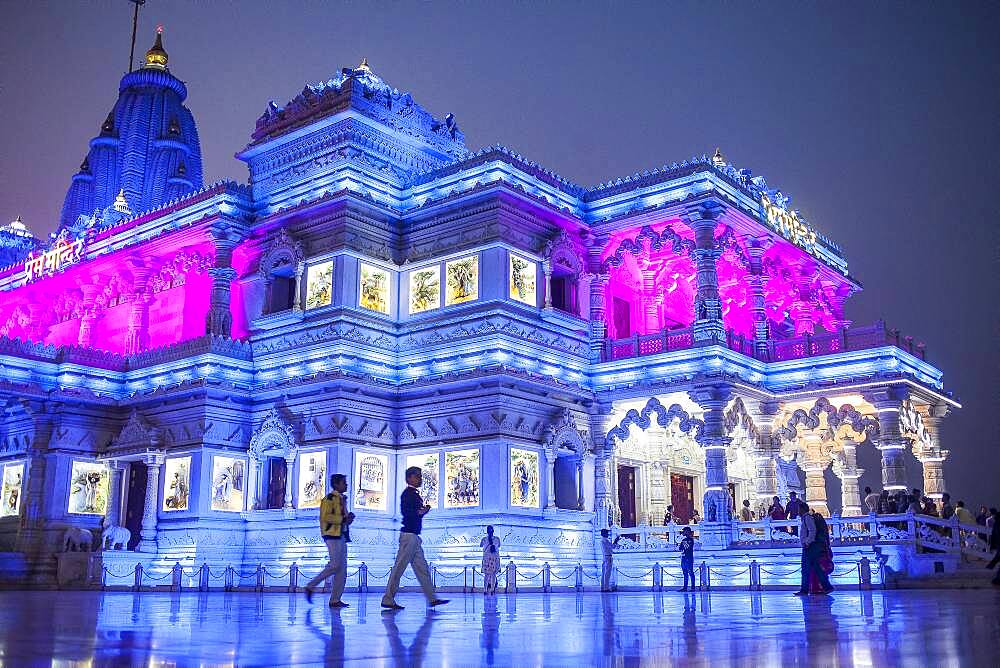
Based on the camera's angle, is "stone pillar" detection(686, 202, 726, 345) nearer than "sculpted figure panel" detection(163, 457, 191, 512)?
Yes

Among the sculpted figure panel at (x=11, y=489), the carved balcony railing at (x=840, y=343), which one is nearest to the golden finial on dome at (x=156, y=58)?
the sculpted figure panel at (x=11, y=489)

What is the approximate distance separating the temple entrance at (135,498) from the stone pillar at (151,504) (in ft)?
3.19

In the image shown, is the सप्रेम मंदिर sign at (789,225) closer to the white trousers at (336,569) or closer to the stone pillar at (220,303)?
the stone pillar at (220,303)

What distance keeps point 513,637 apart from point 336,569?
5.33 meters

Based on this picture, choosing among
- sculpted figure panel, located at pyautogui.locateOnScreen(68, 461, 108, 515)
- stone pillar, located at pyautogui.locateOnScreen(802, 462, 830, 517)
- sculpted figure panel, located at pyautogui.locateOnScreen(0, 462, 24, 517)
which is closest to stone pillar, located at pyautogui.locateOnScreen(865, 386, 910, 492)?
stone pillar, located at pyautogui.locateOnScreen(802, 462, 830, 517)

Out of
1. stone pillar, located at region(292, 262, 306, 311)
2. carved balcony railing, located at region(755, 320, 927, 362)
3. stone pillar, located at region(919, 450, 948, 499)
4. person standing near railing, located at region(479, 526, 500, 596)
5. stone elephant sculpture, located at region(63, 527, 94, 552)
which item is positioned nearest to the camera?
person standing near railing, located at region(479, 526, 500, 596)

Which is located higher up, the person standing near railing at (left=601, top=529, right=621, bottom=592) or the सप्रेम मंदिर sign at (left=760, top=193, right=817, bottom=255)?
the सप्रेम मंदिर sign at (left=760, top=193, right=817, bottom=255)

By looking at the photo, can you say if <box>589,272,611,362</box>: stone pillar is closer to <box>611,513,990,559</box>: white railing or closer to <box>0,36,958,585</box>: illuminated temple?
<box>0,36,958,585</box>: illuminated temple

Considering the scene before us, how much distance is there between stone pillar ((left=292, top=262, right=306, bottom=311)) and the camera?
2823 centimetres

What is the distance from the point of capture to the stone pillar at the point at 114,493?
29.0m

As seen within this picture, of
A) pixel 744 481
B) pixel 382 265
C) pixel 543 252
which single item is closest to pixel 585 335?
pixel 543 252

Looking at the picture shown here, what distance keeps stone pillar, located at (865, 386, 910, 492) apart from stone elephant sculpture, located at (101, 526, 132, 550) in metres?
19.6

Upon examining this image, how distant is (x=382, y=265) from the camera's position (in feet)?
93.9

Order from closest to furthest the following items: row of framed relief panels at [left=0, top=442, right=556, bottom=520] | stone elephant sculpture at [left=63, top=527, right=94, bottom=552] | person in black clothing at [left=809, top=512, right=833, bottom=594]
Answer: person in black clothing at [left=809, top=512, right=833, bottom=594] < row of framed relief panels at [left=0, top=442, right=556, bottom=520] < stone elephant sculpture at [left=63, top=527, right=94, bottom=552]
